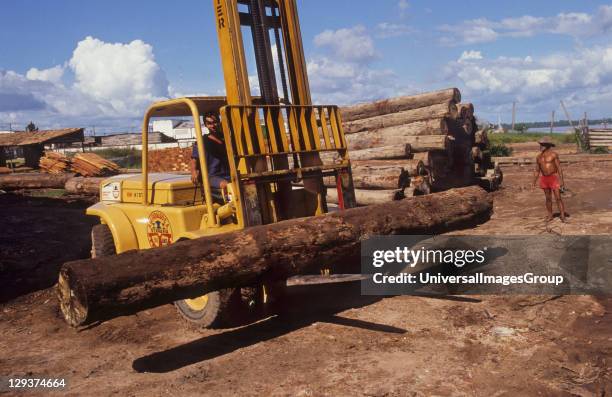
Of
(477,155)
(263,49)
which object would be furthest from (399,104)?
(263,49)

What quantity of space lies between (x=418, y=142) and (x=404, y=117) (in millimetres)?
1210

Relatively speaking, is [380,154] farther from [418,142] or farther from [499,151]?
A: [499,151]

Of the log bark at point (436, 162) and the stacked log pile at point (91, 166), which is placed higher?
the stacked log pile at point (91, 166)

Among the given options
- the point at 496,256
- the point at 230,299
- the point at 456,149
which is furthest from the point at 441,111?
the point at 230,299

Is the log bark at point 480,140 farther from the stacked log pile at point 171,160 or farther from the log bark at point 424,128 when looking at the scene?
the stacked log pile at point 171,160

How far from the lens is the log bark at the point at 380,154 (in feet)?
→ 42.6

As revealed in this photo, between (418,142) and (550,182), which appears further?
(418,142)

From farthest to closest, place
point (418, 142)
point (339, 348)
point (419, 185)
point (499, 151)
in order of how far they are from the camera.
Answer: point (499, 151)
point (418, 142)
point (419, 185)
point (339, 348)

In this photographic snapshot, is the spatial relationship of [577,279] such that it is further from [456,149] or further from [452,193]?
[456,149]

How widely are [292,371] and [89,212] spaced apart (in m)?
4.25

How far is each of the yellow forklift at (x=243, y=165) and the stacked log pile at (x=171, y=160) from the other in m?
14.7

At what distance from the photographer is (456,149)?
50.2 feet

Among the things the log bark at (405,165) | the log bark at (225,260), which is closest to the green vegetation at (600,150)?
the log bark at (405,165)

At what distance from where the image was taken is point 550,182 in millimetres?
11023
